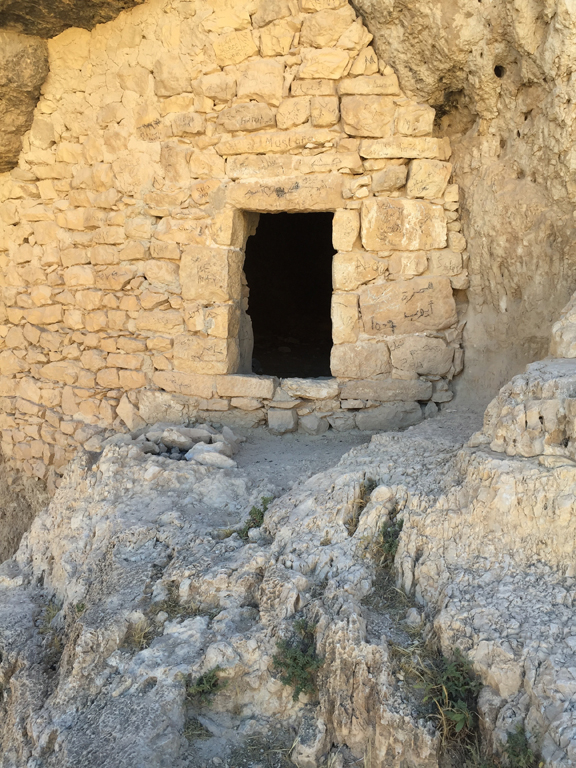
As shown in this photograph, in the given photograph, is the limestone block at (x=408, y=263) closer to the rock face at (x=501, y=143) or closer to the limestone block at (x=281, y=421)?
the rock face at (x=501, y=143)

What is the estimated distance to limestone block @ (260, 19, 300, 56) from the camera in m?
3.81

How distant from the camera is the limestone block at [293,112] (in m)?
3.86

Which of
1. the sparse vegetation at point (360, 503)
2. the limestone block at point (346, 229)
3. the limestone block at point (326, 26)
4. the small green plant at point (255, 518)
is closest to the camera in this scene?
the sparse vegetation at point (360, 503)

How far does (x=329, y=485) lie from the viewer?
9.23 ft

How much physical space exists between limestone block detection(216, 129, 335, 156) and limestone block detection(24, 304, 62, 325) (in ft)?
6.02

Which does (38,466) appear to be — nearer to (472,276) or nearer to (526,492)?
(472,276)

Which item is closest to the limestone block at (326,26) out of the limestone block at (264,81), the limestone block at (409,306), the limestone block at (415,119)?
the limestone block at (264,81)

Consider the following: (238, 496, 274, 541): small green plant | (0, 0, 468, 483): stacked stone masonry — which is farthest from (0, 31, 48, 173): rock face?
(238, 496, 274, 541): small green plant

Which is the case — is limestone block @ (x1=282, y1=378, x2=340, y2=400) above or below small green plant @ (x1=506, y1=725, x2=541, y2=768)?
above

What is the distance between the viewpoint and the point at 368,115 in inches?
149

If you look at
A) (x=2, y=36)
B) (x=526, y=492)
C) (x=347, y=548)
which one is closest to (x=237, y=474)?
(x=347, y=548)

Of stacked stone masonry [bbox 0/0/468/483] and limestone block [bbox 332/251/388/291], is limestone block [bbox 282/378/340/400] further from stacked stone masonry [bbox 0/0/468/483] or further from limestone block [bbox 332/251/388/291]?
limestone block [bbox 332/251/388/291]

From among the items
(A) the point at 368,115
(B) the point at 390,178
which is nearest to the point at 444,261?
(B) the point at 390,178

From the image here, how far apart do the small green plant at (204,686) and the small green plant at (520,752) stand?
3.12 ft
